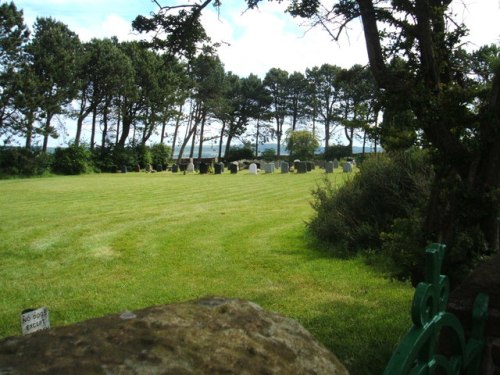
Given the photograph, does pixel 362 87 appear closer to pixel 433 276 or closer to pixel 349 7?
pixel 349 7

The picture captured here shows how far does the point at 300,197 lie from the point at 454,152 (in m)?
15.2

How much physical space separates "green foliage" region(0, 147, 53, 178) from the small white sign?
126ft

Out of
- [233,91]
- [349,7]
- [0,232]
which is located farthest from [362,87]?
[233,91]

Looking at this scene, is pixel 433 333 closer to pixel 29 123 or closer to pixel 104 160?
pixel 29 123

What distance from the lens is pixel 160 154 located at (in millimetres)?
55406

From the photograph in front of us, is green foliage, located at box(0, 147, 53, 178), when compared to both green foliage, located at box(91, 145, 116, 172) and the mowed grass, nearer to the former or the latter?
green foliage, located at box(91, 145, 116, 172)

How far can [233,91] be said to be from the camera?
242 ft

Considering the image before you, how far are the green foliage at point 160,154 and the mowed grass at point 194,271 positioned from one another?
39.8 metres

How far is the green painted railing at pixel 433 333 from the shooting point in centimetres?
166

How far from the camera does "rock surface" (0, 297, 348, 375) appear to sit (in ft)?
4.37

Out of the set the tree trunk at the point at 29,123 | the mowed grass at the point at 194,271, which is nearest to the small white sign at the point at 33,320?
the mowed grass at the point at 194,271

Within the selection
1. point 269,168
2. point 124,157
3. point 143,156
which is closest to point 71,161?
point 124,157

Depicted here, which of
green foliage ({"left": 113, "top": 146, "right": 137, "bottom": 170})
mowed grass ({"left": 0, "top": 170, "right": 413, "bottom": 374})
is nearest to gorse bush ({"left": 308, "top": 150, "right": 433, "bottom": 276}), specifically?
mowed grass ({"left": 0, "top": 170, "right": 413, "bottom": 374})

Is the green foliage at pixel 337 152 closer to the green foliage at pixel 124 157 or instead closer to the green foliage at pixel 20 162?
the green foliage at pixel 124 157
